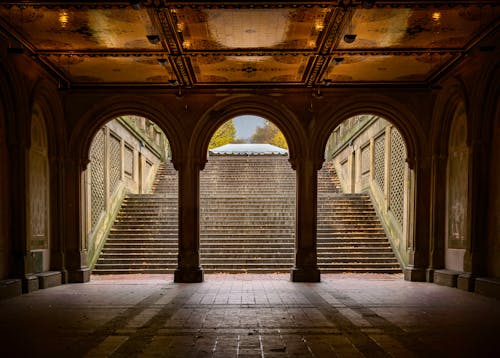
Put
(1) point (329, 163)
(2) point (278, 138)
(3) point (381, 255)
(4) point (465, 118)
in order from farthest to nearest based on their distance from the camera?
(2) point (278, 138)
(1) point (329, 163)
(3) point (381, 255)
(4) point (465, 118)

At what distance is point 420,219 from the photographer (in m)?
12.4

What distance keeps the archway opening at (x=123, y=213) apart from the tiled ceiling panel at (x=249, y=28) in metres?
5.03

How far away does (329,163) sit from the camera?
24.5 metres

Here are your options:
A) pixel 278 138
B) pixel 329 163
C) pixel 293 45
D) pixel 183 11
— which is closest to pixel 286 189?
pixel 329 163

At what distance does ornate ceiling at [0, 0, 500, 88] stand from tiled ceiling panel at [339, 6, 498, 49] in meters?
0.02

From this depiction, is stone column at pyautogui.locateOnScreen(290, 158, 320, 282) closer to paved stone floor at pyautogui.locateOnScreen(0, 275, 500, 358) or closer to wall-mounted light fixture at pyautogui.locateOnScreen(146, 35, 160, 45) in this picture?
paved stone floor at pyautogui.locateOnScreen(0, 275, 500, 358)

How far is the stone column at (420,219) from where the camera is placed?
12.2m

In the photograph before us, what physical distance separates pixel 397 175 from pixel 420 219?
3153mm

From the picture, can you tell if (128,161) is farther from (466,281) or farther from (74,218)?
(466,281)

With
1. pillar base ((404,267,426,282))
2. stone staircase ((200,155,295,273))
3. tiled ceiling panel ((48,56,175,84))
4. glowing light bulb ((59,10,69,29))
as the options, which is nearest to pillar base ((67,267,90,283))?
stone staircase ((200,155,295,273))

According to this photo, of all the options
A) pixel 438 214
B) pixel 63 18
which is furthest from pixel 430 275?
pixel 63 18

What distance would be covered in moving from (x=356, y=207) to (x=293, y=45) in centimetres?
894

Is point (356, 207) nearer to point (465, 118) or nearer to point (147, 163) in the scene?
point (465, 118)

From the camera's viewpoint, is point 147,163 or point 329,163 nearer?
point 147,163
